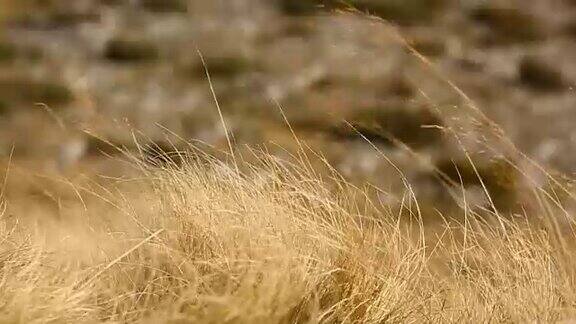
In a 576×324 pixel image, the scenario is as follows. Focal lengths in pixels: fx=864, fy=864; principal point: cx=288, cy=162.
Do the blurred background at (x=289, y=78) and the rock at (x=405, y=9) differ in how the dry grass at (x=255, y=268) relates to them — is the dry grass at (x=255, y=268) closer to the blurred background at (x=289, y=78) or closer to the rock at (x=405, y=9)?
the blurred background at (x=289, y=78)

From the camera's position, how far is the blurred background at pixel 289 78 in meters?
2.27

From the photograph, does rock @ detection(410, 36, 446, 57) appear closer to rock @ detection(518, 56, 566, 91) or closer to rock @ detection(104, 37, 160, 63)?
rock @ detection(518, 56, 566, 91)

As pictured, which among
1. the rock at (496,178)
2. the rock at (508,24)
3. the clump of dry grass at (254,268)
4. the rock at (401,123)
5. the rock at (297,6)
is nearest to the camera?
the clump of dry grass at (254,268)

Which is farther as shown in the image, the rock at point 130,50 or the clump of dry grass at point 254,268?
the rock at point 130,50

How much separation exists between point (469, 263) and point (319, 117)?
2.58 ft

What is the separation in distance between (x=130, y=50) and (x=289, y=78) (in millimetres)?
473

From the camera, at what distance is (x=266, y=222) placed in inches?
55.0

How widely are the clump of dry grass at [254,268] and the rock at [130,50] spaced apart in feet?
2.88

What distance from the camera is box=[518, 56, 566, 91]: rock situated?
2.33 m

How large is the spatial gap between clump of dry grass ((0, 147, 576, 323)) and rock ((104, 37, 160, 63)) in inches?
34.6

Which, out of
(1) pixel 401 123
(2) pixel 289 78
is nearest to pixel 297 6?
(2) pixel 289 78

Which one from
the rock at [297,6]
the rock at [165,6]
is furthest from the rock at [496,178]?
the rock at [165,6]

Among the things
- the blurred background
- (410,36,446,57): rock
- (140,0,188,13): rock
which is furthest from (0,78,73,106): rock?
(410,36,446,57): rock

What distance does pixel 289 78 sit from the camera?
7.91 ft
